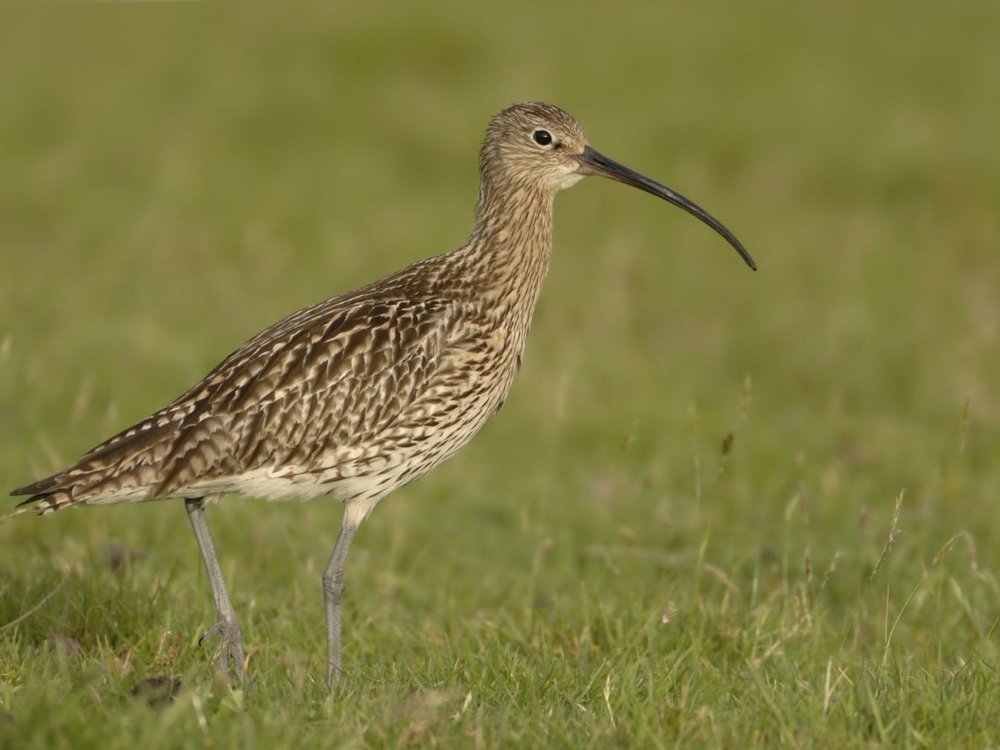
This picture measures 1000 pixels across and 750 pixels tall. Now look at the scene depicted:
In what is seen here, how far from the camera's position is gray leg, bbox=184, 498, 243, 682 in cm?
549

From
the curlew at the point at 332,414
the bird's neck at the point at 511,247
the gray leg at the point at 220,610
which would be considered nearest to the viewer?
the gray leg at the point at 220,610

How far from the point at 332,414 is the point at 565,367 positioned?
232 inches

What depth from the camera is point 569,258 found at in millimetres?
14695

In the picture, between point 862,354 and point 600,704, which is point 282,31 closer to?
point 862,354

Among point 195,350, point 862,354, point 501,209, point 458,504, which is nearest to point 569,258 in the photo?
point 862,354

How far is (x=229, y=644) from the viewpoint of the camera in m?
5.67

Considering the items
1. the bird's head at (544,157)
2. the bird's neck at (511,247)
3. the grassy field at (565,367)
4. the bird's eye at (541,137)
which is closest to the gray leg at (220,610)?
the grassy field at (565,367)

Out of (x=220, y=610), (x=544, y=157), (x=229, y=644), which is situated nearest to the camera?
(x=229, y=644)

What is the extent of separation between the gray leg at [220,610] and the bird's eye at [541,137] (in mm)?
2299

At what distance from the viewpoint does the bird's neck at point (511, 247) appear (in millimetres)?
6613

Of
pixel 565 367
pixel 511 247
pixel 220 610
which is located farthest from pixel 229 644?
pixel 565 367

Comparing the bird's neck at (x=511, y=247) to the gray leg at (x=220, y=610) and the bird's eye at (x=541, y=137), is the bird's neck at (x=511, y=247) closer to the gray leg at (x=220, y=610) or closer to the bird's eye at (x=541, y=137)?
the bird's eye at (x=541, y=137)

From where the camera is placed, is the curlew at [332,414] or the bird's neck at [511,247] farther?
the bird's neck at [511,247]

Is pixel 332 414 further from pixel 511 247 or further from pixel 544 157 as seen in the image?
pixel 544 157
